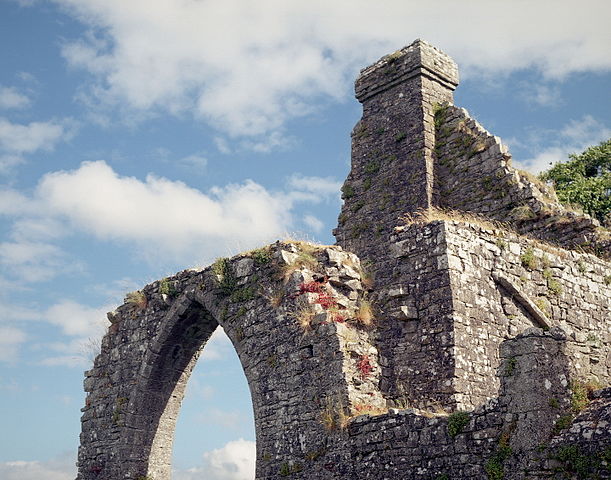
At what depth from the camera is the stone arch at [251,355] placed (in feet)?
42.2

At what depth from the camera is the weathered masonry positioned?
31.5 ft

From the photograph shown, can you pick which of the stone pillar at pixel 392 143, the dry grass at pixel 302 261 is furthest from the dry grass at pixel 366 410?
the stone pillar at pixel 392 143

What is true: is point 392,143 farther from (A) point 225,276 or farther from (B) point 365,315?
(B) point 365,315

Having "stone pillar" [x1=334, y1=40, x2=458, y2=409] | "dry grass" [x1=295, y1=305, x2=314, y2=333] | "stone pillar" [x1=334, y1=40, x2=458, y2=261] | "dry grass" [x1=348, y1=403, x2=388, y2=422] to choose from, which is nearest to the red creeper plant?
"dry grass" [x1=348, y1=403, x2=388, y2=422]

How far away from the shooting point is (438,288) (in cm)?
1276

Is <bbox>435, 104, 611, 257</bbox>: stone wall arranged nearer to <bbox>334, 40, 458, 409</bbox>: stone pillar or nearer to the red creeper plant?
<bbox>334, 40, 458, 409</bbox>: stone pillar

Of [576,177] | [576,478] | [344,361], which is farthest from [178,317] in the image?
[576,177]

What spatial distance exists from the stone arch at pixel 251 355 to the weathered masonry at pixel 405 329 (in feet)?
0.11

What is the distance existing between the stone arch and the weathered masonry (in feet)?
0.11

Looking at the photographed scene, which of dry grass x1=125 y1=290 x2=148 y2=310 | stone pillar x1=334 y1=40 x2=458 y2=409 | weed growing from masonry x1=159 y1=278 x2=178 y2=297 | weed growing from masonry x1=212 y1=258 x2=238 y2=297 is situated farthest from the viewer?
stone pillar x1=334 y1=40 x2=458 y2=409

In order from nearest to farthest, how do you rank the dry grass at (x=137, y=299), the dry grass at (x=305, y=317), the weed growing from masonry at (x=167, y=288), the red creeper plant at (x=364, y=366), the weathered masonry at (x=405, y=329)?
the weathered masonry at (x=405, y=329), the red creeper plant at (x=364, y=366), the dry grass at (x=305, y=317), the weed growing from masonry at (x=167, y=288), the dry grass at (x=137, y=299)

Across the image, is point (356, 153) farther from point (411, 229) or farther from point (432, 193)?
point (411, 229)

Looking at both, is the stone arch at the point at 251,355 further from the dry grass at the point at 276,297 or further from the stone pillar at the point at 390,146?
the stone pillar at the point at 390,146

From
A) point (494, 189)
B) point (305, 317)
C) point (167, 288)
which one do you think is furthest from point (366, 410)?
point (494, 189)
